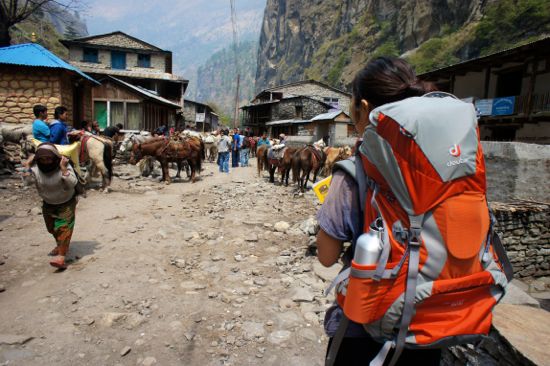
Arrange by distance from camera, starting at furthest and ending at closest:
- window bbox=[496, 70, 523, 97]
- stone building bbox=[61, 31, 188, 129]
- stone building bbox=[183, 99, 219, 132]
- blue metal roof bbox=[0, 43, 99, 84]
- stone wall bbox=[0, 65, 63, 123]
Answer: stone building bbox=[183, 99, 219, 132] < stone building bbox=[61, 31, 188, 129] < window bbox=[496, 70, 523, 97] < stone wall bbox=[0, 65, 63, 123] < blue metal roof bbox=[0, 43, 99, 84]

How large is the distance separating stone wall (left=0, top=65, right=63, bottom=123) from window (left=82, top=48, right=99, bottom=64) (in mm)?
21078

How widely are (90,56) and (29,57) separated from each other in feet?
70.2

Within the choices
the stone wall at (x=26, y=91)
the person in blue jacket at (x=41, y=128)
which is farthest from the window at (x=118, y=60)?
the person in blue jacket at (x=41, y=128)

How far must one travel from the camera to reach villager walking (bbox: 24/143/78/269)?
4.11 metres

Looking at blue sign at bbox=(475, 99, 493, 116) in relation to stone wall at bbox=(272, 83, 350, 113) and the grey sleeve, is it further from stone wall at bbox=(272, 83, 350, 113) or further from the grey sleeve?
stone wall at bbox=(272, 83, 350, 113)

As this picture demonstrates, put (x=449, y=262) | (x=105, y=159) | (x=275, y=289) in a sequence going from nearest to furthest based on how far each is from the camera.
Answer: (x=449, y=262), (x=275, y=289), (x=105, y=159)

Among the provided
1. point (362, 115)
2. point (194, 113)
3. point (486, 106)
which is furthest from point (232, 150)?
point (194, 113)

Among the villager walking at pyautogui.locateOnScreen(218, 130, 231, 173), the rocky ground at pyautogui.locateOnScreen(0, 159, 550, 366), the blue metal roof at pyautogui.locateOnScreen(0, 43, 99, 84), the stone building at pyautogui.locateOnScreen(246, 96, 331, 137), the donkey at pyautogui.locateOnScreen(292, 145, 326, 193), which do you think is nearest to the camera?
the rocky ground at pyautogui.locateOnScreen(0, 159, 550, 366)

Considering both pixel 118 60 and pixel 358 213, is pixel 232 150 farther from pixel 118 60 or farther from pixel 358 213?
pixel 118 60

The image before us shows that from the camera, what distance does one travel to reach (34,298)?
3.72 meters

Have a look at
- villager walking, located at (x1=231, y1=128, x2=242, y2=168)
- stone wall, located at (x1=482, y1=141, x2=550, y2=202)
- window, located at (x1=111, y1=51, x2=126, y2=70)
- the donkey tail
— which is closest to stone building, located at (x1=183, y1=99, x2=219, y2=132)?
window, located at (x1=111, y1=51, x2=126, y2=70)

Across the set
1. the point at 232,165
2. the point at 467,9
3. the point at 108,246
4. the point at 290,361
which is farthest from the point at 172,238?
the point at 467,9

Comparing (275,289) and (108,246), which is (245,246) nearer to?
(275,289)

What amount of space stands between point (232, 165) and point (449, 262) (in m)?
17.7
